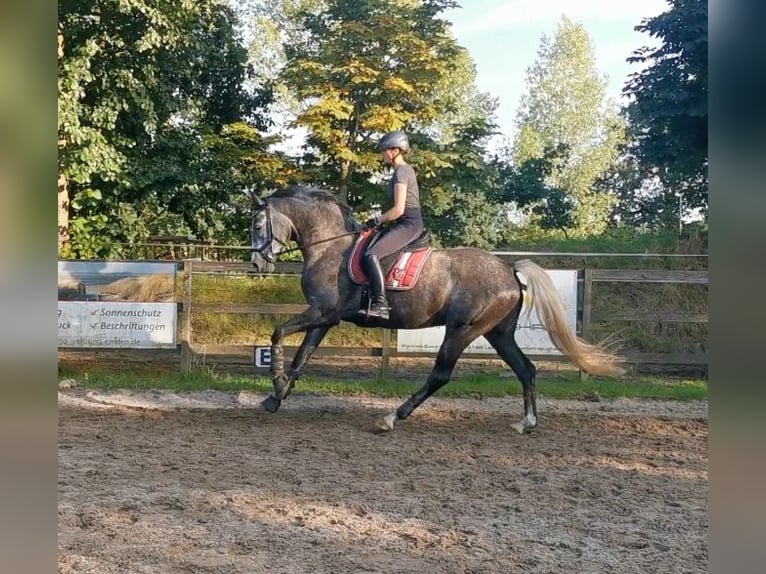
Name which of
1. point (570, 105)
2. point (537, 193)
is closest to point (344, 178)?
point (537, 193)

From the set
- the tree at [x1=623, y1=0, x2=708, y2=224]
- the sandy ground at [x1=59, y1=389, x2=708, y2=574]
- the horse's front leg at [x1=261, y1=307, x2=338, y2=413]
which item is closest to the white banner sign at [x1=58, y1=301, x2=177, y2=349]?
the sandy ground at [x1=59, y1=389, x2=708, y2=574]

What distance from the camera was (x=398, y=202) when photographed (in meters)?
6.52

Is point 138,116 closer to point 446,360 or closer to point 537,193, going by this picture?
point 446,360

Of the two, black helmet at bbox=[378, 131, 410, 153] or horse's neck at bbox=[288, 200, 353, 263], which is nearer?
black helmet at bbox=[378, 131, 410, 153]

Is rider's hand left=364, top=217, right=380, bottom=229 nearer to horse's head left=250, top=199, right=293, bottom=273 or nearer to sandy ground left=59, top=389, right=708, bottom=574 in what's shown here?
horse's head left=250, top=199, right=293, bottom=273

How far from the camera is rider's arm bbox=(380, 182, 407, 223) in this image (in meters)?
6.52

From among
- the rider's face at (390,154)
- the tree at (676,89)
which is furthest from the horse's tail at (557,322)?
the tree at (676,89)

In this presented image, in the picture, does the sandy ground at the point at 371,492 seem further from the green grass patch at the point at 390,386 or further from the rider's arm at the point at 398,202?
the rider's arm at the point at 398,202

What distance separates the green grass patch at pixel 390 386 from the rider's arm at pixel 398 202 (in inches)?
115

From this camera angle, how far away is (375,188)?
18.5 metres

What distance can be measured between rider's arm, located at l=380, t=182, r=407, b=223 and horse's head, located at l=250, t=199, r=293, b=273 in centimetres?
102

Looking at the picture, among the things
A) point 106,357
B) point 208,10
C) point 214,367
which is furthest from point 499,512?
point 208,10

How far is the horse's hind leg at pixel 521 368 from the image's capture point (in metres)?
6.78
